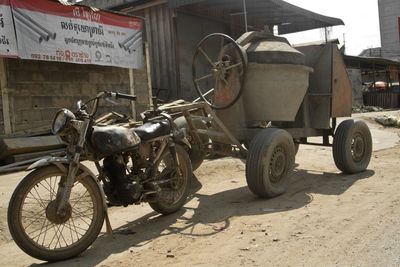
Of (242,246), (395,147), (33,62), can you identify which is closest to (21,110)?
(33,62)

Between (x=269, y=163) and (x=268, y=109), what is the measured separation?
1115 millimetres

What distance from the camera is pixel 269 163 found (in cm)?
597

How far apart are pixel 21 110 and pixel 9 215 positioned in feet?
20.4

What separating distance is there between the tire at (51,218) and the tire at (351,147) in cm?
420

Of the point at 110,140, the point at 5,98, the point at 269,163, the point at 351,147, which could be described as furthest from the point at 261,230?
the point at 5,98

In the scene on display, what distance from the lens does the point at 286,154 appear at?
21.0ft

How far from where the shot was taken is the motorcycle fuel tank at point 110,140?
4.32 metres

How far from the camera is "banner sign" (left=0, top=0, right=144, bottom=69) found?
9367mm

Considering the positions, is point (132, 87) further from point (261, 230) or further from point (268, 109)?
point (261, 230)

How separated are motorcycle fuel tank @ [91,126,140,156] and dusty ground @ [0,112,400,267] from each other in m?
0.89

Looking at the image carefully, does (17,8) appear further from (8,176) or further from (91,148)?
(91,148)

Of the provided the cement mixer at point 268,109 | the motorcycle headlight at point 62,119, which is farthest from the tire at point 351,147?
the motorcycle headlight at point 62,119

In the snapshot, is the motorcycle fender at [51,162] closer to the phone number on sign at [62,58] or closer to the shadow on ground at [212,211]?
the shadow on ground at [212,211]

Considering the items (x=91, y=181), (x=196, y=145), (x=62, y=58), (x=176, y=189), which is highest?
(x=62, y=58)
